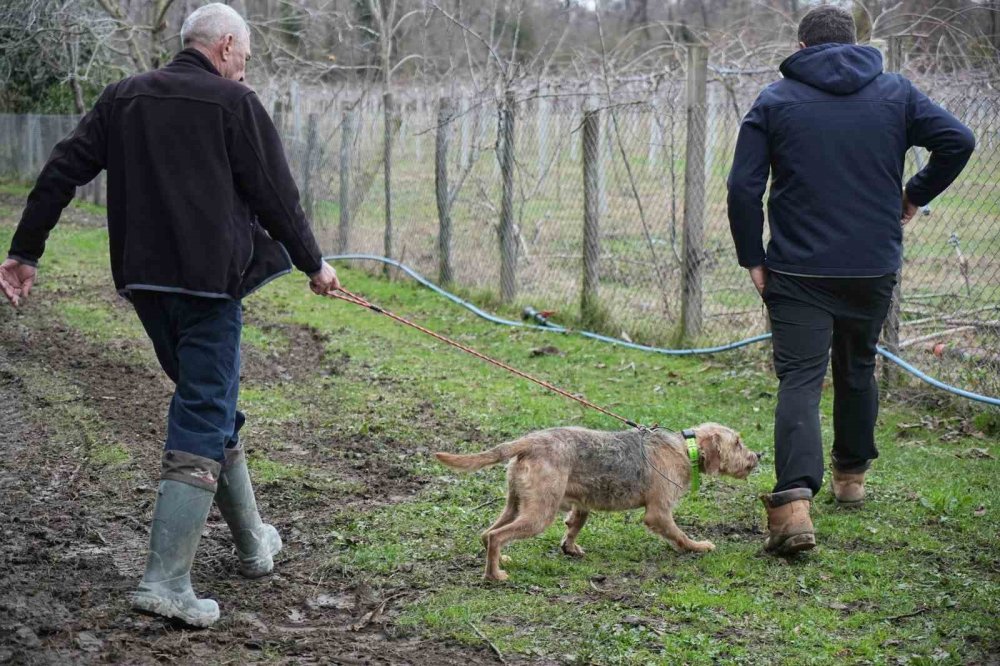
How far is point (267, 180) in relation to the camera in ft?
13.4

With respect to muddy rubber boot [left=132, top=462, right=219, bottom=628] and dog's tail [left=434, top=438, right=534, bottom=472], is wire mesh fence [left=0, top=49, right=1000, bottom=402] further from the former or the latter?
muddy rubber boot [left=132, top=462, right=219, bottom=628]

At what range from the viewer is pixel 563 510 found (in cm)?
488

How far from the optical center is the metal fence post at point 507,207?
437 inches

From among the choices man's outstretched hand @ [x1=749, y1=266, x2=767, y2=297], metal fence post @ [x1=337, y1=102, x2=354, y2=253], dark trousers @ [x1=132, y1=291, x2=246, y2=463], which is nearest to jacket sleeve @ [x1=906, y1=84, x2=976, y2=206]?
man's outstretched hand @ [x1=749, y1=266, x2=767, y2=297]

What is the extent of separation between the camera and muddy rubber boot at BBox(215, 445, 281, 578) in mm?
4449

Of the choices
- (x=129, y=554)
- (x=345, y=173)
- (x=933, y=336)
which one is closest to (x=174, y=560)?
(x=129, y=554)

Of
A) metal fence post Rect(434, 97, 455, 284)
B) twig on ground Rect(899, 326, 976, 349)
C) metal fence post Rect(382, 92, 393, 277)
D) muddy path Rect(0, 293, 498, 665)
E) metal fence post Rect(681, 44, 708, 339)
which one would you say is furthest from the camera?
metal fence post Rect(382, 92, 393, 277)

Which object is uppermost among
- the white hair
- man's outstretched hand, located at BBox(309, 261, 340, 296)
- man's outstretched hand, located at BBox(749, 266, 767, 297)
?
the white hair

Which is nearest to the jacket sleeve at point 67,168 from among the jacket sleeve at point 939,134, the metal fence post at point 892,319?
the jacket sleeve at point 939,134

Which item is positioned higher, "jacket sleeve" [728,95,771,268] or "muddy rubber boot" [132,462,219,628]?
"jacket sleeve" [728,95,771,268]

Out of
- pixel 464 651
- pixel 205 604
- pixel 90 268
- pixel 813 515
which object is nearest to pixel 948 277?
pixel 813 515

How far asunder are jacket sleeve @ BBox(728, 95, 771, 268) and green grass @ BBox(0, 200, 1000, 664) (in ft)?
5.12

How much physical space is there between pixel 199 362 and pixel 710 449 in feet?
8.29

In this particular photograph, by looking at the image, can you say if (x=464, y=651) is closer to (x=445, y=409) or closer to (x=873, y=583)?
(x=873, y=583)
